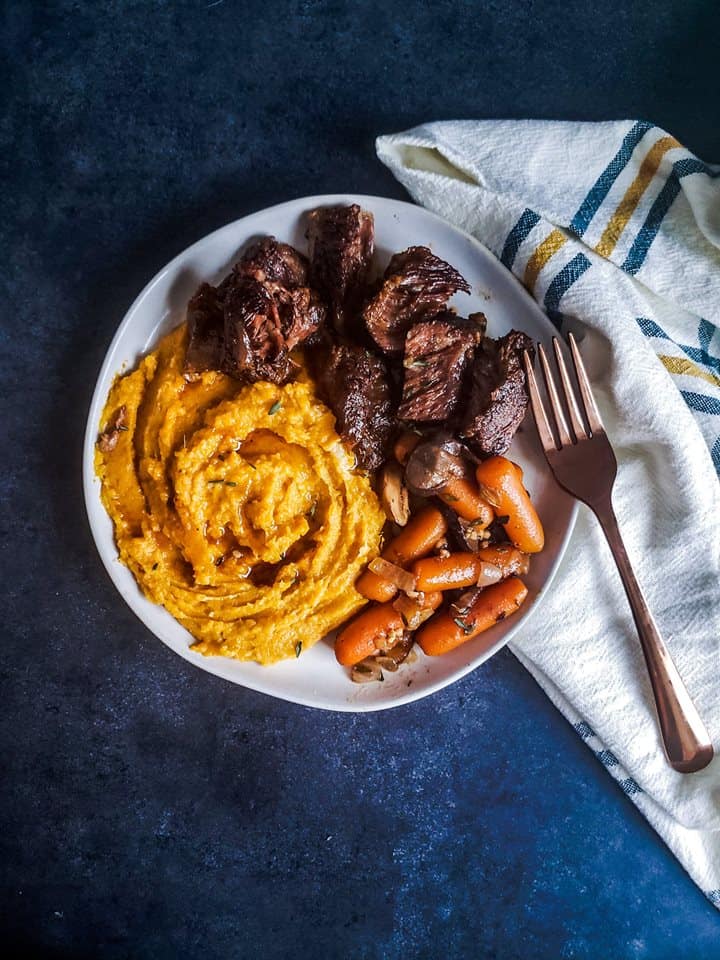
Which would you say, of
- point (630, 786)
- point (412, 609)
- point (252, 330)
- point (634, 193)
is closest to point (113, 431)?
point (252, 330)

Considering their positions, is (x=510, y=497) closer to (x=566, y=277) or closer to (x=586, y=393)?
(x=586, y=393)

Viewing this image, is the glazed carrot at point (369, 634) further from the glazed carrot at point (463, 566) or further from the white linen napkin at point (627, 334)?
the white linen napkin at point (627, 334)

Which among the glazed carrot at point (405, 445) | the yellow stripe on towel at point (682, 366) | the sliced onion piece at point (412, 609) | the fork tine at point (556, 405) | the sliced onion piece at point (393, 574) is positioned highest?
the yellow stripe on towel at point (682, 366)

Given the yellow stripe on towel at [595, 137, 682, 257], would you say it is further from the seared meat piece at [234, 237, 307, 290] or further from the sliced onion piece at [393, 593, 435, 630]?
the sliced onion piece at [393, 593, 435, 630]

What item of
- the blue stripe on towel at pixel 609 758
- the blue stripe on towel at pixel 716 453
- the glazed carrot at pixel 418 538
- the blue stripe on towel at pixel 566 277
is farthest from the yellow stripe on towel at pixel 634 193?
the blue stripe on towel at pixel 609 758

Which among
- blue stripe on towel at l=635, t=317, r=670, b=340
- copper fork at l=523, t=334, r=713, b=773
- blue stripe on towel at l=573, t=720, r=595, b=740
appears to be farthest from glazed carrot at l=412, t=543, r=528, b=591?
blue stripe on towel at l=635, t=317, r=670, b=340

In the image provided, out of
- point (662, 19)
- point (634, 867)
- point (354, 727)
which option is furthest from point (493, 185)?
point (634, 867)

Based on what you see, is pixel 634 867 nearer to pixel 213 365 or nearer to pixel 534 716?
pixel 534 716
